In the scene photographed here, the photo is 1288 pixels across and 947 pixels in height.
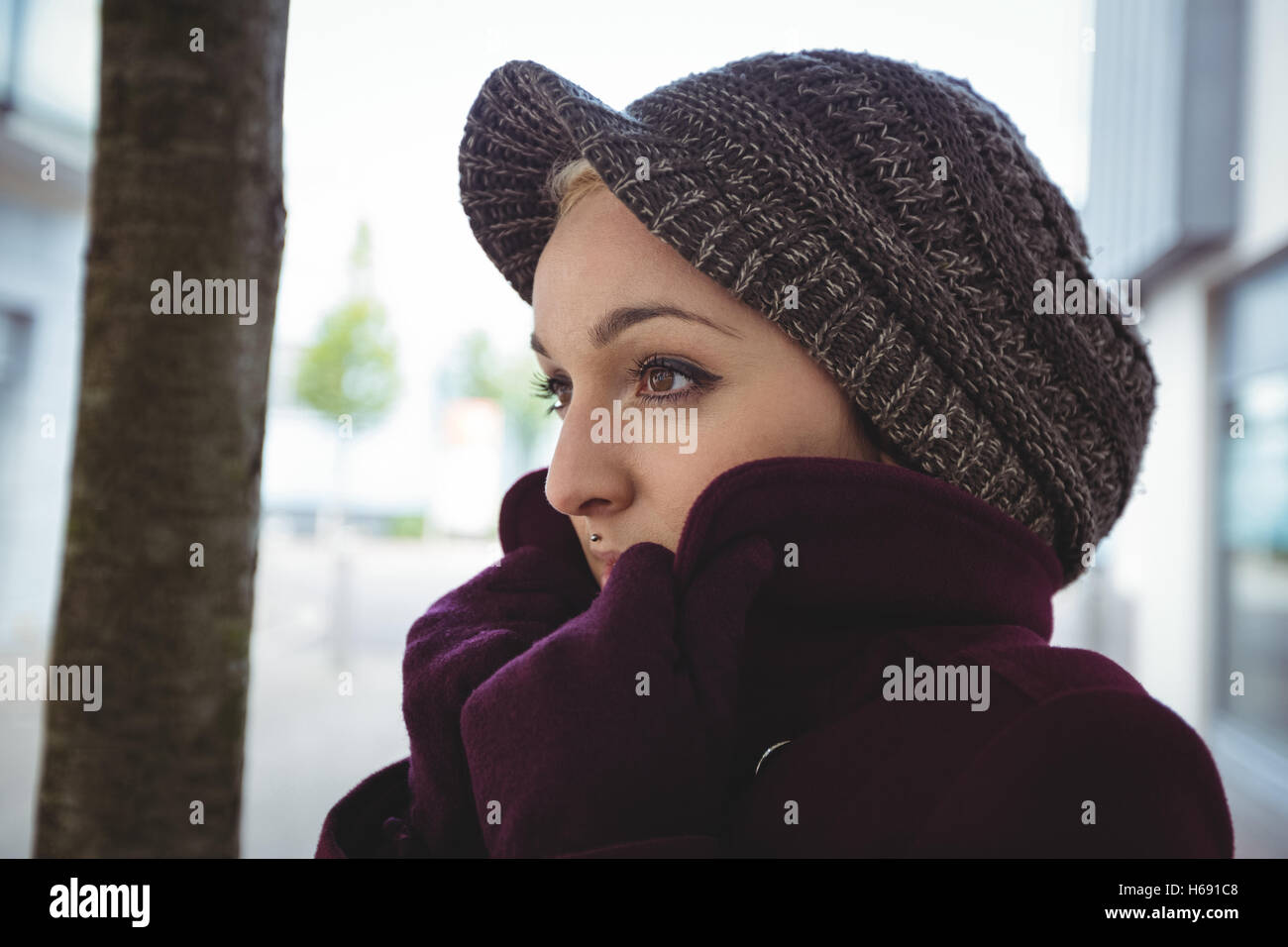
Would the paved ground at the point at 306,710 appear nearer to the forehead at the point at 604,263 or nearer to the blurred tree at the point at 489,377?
the forehead at the point at 604,263

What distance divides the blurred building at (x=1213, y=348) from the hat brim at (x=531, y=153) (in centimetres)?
455

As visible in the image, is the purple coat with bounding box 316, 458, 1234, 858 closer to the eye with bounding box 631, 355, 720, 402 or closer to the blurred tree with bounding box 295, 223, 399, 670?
the eye with bounding box 631, 355, 720, 402

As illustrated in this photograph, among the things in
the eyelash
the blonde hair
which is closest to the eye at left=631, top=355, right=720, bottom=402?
the eyelash

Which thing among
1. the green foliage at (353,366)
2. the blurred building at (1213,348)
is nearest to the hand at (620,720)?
the blurred building at (1213,348)

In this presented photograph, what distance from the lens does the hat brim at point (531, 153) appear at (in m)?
1.22

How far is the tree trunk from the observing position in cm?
114

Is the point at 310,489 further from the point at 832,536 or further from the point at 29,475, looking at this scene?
the point at 832,536

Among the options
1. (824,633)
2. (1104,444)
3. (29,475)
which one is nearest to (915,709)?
(824,633)

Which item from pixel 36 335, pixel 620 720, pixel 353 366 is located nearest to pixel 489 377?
pixel 353 366

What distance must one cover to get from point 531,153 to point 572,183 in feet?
0.37

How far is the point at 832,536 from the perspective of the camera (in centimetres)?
113

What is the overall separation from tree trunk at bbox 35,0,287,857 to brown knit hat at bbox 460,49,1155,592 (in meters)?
0.49

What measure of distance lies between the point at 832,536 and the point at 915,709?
232 mm
